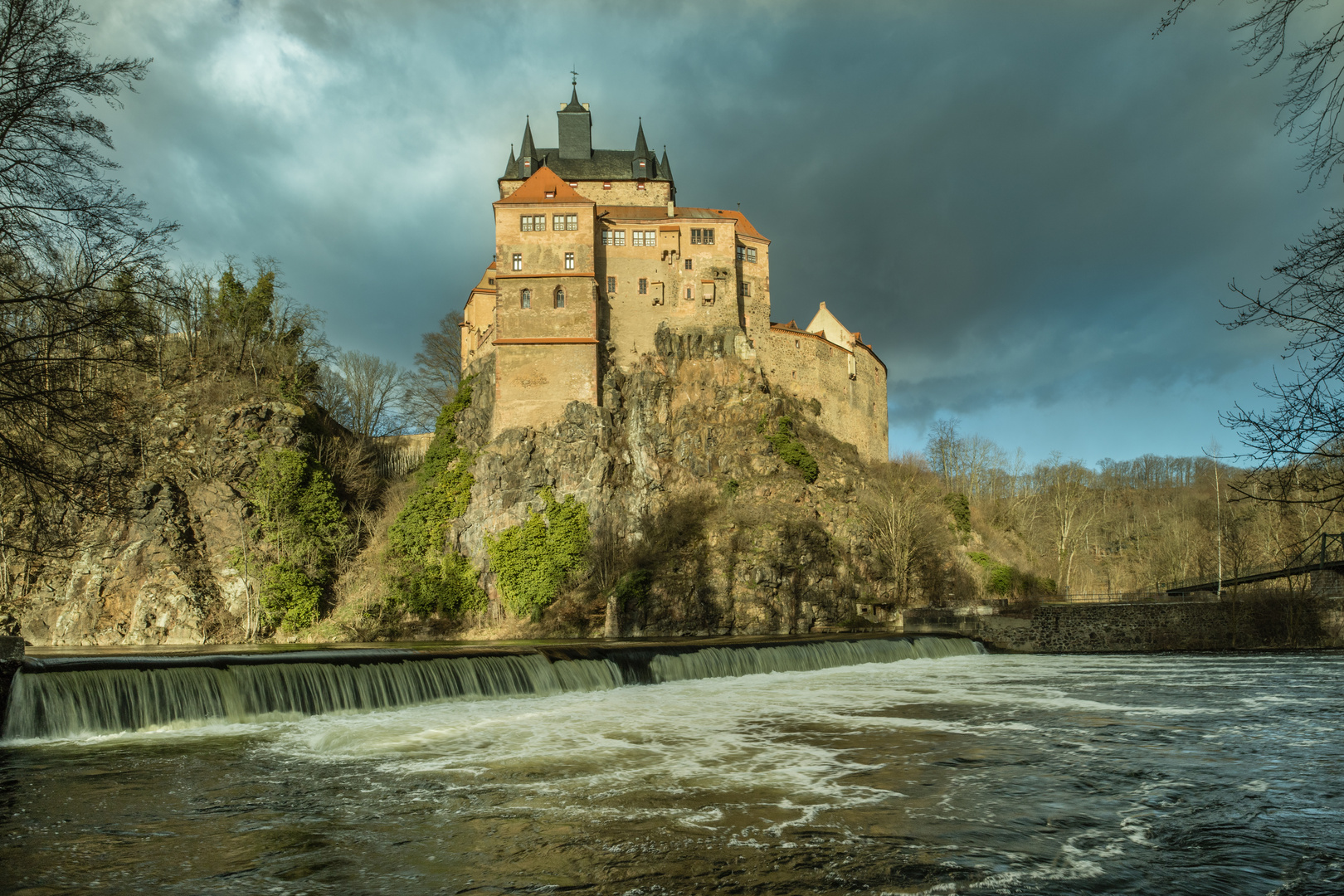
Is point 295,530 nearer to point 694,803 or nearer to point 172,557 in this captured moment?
point 172,557

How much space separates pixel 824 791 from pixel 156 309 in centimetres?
1051

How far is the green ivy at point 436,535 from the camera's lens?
132 ft

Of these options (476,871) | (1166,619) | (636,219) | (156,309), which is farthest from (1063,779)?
(636,219)

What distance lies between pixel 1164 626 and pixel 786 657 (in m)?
18.0

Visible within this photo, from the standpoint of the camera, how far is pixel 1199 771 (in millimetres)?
11070

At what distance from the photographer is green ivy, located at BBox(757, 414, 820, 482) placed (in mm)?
45969

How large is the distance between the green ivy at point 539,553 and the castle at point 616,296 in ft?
23.0

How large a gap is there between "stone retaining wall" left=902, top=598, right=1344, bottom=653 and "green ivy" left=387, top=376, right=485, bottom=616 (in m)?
22.9

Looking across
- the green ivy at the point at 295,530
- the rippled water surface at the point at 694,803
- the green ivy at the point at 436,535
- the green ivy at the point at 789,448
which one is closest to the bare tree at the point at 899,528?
the green ivy at the point at 789,448

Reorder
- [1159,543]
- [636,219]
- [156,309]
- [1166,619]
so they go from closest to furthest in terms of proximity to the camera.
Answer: [156,309] → [1166,619] → [636,219] → [1159,543]

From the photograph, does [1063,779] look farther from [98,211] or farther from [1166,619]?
[1166,619]

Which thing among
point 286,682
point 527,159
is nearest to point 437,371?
point 527,159

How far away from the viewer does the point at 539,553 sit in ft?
134

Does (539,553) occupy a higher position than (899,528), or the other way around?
(899,528)
